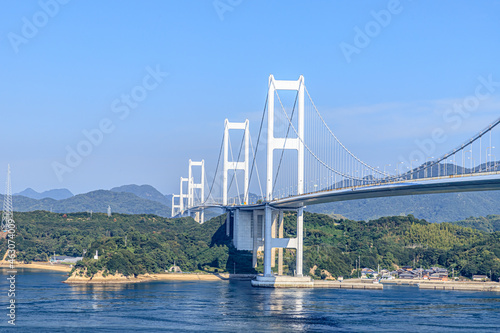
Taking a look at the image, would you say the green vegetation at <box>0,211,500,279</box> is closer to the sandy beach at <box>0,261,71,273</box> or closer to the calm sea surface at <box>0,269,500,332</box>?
the sandy beach at <box>0,261,71,273</box>

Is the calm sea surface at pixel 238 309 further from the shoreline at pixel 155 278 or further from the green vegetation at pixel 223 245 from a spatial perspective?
the green vegetation at pixel 223 245

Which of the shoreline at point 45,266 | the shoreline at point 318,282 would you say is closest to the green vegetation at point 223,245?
the shoreline at point 318,282

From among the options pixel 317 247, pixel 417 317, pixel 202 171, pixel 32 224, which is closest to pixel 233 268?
pixel 317 247

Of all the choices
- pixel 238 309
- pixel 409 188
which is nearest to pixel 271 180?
pixel 238 309

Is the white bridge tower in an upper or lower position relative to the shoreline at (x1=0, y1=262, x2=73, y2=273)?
upper

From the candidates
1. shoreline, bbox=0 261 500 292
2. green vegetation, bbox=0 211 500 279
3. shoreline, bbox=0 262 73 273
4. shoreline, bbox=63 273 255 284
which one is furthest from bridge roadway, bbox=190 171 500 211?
shoreline, bbox=0 262 73 273

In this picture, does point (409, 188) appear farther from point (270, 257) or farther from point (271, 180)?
point (270, 257)
